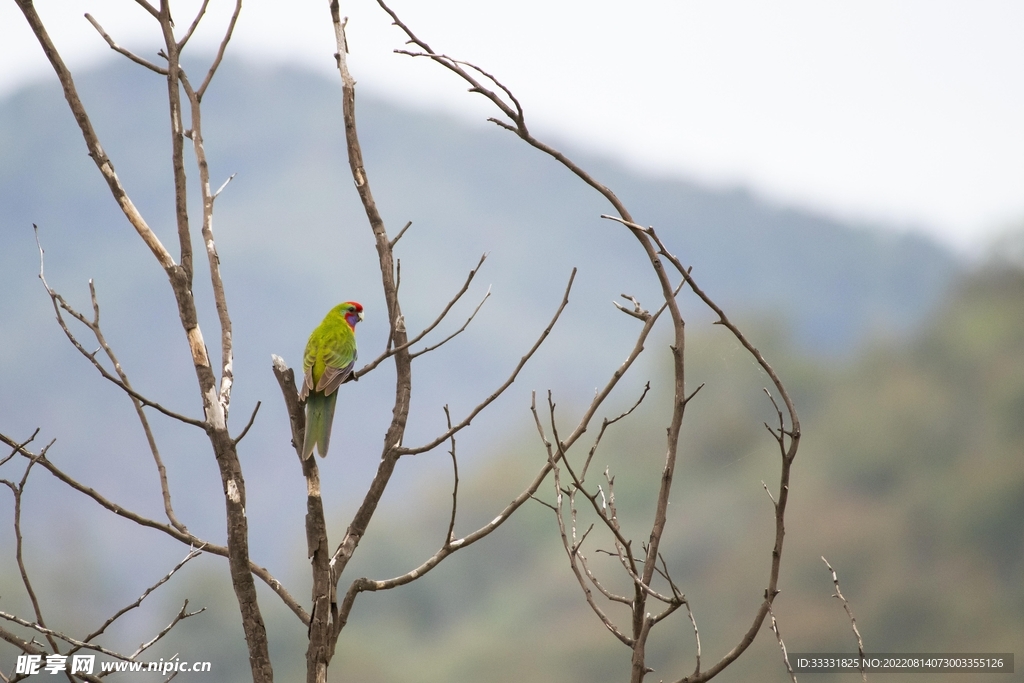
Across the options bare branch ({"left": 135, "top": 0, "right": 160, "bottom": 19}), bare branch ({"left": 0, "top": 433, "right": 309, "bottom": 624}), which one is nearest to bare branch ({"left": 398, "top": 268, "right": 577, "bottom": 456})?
bare branch ({"left": 0, "top": 433, "right": 309, "bottom": 624})

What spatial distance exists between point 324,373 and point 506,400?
30608 millimetres

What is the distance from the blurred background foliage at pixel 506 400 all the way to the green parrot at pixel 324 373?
0.78 meters

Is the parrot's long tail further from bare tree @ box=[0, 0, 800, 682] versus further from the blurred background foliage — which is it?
the blurred background foliage

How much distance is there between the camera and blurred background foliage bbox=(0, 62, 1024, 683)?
964cm

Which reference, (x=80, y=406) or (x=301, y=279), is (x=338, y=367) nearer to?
(x=80, y=406)

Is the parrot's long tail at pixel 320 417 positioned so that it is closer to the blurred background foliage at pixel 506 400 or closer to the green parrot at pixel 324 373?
the green parrot at pixel 324 373

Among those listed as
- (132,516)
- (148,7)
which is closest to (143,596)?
(132,516)

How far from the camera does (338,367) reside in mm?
2840

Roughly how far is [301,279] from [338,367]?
1493 inches

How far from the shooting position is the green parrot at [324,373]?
8.44ft

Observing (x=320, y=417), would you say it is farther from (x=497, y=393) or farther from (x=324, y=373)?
(x=497, y=393)

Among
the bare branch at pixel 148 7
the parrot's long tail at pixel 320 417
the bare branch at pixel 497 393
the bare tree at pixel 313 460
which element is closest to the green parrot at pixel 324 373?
the parrot's long tail at pixel 320 417

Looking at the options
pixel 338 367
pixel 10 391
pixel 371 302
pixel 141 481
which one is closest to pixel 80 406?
pixel 10 391

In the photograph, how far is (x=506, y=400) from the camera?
109 feet
